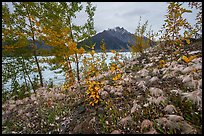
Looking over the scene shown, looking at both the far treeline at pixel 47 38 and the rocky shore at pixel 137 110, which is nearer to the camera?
the rocky shore at pixel 137 110

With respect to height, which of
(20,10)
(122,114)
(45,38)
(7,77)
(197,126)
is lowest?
(122,114)

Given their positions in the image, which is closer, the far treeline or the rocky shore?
the rocky shore

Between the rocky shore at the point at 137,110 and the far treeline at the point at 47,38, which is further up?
the far treeline at the point at 47,38

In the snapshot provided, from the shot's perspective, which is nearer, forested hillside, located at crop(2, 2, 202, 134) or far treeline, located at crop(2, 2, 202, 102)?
forested hillside, located at crop(2, 2, 202, 134)

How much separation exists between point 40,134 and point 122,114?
2034 mm

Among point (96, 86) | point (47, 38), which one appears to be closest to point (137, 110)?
point (96, 86)

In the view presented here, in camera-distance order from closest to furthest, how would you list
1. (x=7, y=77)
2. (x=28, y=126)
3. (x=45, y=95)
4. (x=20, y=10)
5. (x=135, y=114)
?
(x=135, y=114)
(x=28, y=126)
(x=45, y=95)
(x=7, y=77)
(x=20, y=10)

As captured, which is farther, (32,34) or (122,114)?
(32,34)

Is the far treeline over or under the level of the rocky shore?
over

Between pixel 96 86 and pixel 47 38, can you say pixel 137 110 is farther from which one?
pixel 47 38

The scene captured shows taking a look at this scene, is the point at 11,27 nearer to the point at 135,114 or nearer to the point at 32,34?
the point at 32,34

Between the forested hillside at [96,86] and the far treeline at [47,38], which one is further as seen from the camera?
the far treeline at [47,38]

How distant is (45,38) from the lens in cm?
737

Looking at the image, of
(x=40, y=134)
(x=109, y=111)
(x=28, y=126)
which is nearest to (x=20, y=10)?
(x=28, y=126)
